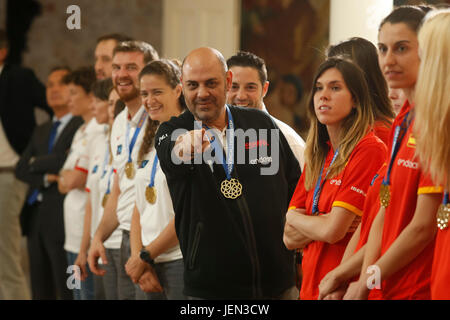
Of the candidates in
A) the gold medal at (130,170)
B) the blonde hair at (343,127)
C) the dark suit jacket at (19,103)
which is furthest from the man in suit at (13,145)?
the blonde hair at (343,127)

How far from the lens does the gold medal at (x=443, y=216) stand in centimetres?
228

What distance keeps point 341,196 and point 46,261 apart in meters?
3.60

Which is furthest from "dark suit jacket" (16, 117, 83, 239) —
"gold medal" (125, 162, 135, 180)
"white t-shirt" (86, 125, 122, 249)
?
"gold medal" (125, 162, 135, 180)

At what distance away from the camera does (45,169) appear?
5793mm

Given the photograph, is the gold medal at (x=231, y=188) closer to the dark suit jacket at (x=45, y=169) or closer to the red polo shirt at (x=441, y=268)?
the red polo shirt at (x=441, y=268)

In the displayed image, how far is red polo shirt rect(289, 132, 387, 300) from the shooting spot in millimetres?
2879

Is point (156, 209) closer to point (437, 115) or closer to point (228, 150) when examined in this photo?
point (228, 150)

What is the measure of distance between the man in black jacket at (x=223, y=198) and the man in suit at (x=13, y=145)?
10.5 ft

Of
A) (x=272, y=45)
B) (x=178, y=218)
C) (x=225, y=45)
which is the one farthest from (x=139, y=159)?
(x=272, y=45)

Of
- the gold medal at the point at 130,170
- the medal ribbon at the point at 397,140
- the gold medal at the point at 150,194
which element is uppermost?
the medal ribbon at the point at 397,140

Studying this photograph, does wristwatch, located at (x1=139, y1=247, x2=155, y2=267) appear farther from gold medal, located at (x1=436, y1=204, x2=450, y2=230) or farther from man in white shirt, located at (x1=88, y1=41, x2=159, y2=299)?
gold medal, located at (x1=436, y1=204, x2=450, y2=230)

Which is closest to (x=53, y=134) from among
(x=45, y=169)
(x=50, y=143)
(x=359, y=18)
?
(x=50, y=143)
